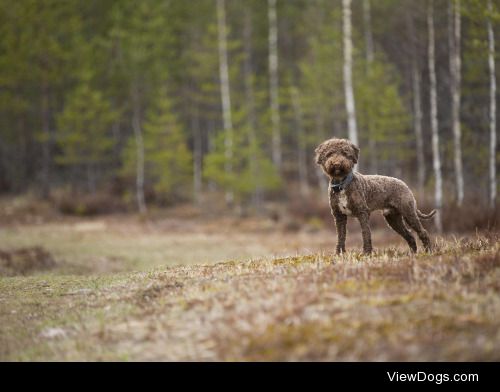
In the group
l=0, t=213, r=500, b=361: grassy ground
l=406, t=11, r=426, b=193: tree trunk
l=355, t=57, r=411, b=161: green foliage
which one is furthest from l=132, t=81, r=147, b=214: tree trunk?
l=0, t=213, r=500, b=361: grassy ground

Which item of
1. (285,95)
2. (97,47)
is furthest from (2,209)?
(285,95)

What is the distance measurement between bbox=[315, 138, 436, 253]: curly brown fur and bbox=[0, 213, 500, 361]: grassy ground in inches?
20.4

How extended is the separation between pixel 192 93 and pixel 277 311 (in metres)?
31.5

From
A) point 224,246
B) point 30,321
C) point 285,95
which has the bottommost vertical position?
point 224,246

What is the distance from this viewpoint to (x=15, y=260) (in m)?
14.4

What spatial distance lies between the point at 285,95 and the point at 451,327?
117ft

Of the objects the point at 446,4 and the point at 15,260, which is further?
the point at 446,4

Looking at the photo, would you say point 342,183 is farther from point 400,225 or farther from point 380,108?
point 380,108

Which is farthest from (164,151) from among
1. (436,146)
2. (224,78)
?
(436,146)

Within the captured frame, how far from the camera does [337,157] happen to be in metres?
8.06

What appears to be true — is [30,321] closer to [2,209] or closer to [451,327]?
[451,327]

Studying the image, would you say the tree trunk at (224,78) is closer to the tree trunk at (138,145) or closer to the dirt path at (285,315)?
the tree trunk at (138,145)
